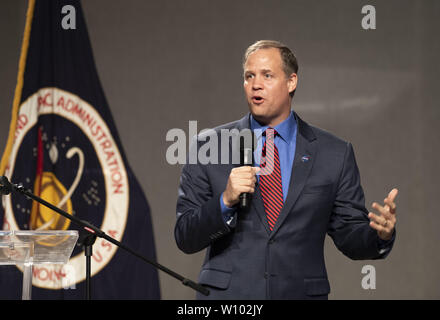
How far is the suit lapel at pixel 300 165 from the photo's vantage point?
2010mm

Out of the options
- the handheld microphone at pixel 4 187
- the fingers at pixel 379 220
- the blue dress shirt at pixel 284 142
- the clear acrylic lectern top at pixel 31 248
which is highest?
the blue dress shirt at pixel 284 142

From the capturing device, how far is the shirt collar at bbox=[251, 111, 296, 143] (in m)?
2.18

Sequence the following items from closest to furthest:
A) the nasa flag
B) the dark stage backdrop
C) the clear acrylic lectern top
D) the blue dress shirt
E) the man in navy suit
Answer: the clear acrylic lectern top → the man in navy suit → the blue dress shirt → the nasa flag → the dark stage backdrop

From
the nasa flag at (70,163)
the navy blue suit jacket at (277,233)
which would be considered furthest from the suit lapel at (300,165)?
the nasa flag at (70,163)

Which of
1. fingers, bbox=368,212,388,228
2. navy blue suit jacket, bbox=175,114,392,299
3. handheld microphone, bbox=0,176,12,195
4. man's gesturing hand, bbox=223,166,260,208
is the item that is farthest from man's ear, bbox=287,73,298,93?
handheld microphone, bbox=0,176,12,195

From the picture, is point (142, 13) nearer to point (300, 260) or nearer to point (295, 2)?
point (295, 2)

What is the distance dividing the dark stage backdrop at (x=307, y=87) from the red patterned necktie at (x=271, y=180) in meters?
2.15

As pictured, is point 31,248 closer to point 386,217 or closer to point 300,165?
point 300,165

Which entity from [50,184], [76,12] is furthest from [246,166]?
[76,12]

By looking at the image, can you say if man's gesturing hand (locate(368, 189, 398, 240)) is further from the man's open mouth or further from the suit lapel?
the man's open mouth

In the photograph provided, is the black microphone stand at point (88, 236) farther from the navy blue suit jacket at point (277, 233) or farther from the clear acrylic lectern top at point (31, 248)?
the navy blue suit jacket at point (277, 233)

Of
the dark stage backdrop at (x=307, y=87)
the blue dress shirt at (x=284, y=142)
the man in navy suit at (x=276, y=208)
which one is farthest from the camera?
the dark stage backdrop at (x=307, y=87)

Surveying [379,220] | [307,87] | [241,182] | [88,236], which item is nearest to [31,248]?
[88,236]
